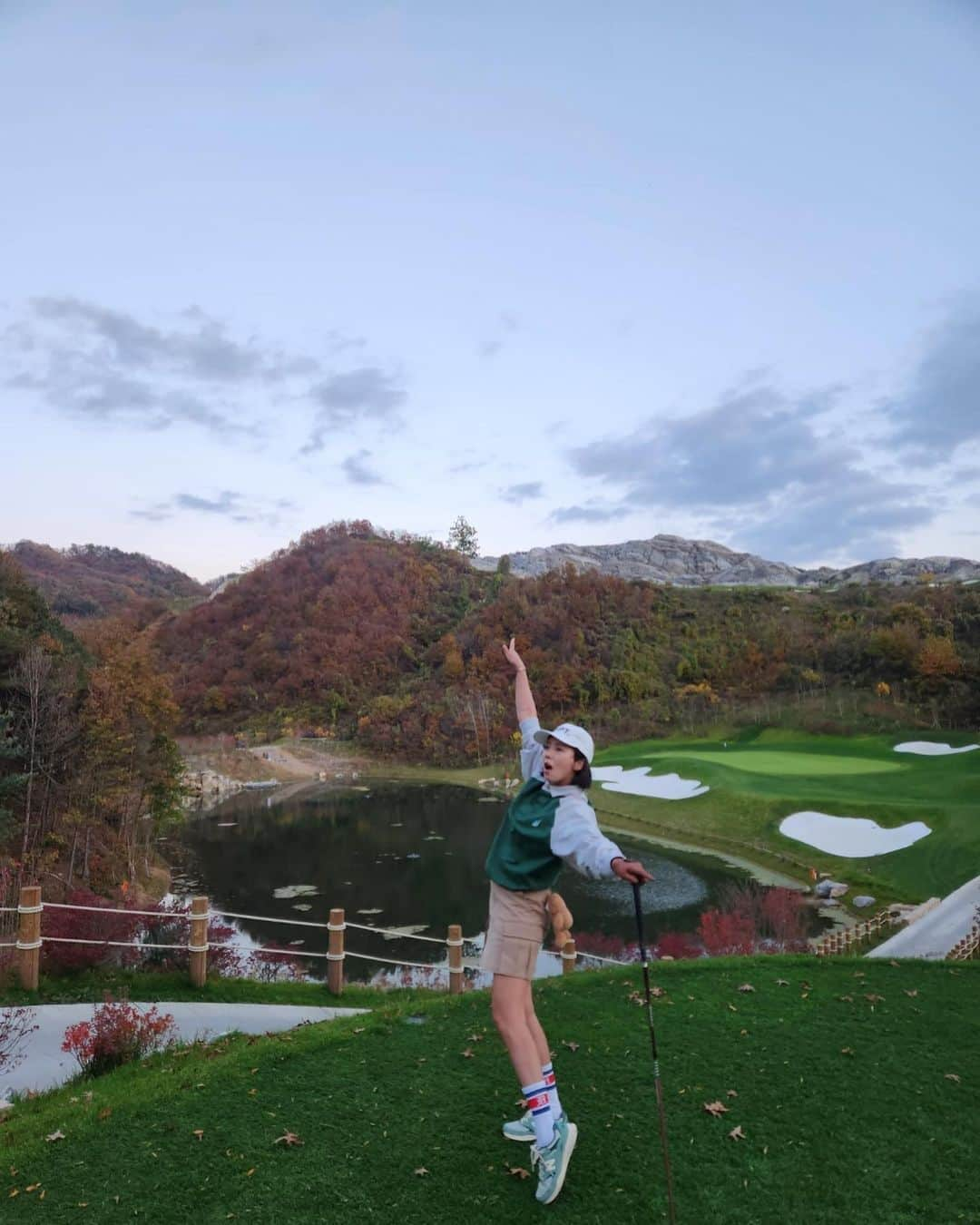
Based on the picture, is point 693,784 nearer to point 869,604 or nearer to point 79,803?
point 79,803

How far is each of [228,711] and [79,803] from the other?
58934 millimetres

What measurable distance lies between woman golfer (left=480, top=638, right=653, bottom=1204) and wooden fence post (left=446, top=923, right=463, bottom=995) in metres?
5.76

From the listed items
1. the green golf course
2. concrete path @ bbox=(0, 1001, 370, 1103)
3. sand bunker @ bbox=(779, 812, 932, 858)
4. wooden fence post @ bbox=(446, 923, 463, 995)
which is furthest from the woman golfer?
sand bunker @ bbox=(779, 812, 932, 858)

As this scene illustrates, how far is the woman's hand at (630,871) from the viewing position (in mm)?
2736

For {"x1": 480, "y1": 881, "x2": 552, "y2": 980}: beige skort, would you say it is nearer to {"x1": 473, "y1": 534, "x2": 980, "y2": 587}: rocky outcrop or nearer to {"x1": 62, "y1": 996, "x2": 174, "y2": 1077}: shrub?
{"x1": 62, "y1": 996, "x2": 174, "y2": 1077}: shrub

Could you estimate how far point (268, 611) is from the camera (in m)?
91.3

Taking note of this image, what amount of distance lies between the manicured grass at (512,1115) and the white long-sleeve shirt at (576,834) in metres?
1.46

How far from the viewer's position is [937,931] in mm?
13664

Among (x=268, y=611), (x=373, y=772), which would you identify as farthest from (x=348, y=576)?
(x=373, y=772)

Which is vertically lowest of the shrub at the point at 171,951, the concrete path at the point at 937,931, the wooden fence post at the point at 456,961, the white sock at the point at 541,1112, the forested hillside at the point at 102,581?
the concrete path at the point at 937,931

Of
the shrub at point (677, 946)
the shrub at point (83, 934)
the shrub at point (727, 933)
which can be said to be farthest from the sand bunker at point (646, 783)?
the shrub at point (83, 934)

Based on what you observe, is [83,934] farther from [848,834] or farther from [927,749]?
[927,749]

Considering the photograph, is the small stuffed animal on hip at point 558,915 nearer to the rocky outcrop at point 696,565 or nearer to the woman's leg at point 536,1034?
the woman's leg at point 536,1034

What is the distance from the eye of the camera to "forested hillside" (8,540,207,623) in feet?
324
